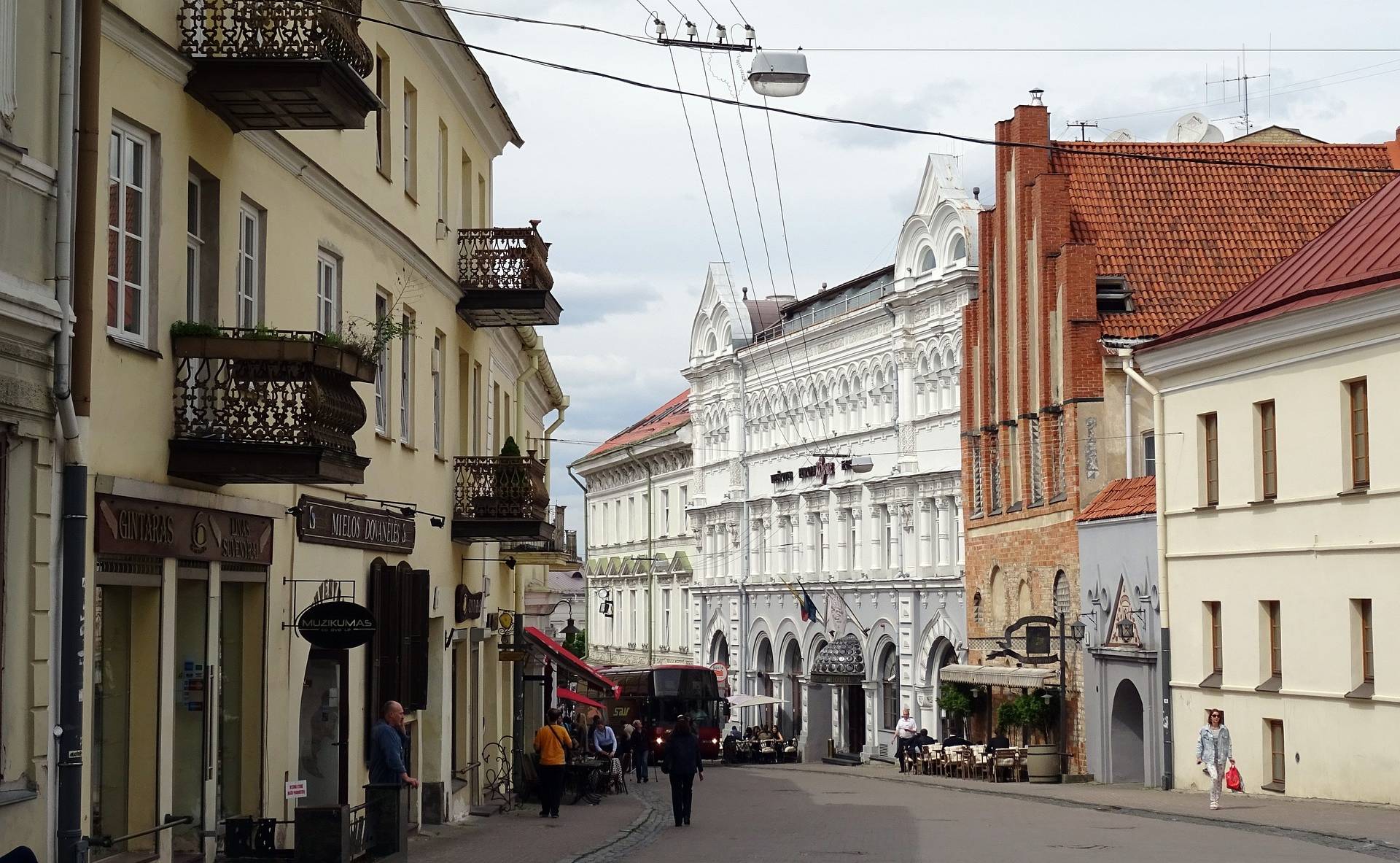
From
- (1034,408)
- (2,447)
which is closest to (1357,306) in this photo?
(1034,408)

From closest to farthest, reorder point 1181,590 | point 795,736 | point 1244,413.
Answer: point 1244,413 → point 1181,590 → point 795,736

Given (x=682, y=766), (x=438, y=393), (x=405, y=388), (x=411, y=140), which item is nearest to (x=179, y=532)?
(x=405, y=388)

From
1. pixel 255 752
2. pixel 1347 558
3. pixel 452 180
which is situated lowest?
pixel 255 752

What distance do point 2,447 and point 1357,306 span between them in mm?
20892

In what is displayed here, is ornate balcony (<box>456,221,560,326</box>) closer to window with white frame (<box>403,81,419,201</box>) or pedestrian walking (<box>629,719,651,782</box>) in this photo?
window with white frame (<box>403,81,419,201</box>)

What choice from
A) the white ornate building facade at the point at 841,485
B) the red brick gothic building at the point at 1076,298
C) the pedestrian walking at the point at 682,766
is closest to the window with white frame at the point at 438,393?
the pedestrian walking at the point at 682,766

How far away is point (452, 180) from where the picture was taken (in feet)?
84.6

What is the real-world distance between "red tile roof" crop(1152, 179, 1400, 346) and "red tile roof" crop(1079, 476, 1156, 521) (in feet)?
13.6

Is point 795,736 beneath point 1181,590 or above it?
beneath

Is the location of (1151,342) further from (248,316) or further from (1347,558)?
(248,316)

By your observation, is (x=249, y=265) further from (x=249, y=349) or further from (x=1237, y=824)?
(x=1237, y=824)

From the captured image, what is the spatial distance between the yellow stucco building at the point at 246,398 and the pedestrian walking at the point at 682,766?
3436mm

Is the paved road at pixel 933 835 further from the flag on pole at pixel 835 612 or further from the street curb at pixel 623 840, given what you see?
the flag on pole at pixel 835 612

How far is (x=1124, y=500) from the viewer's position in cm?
3803
